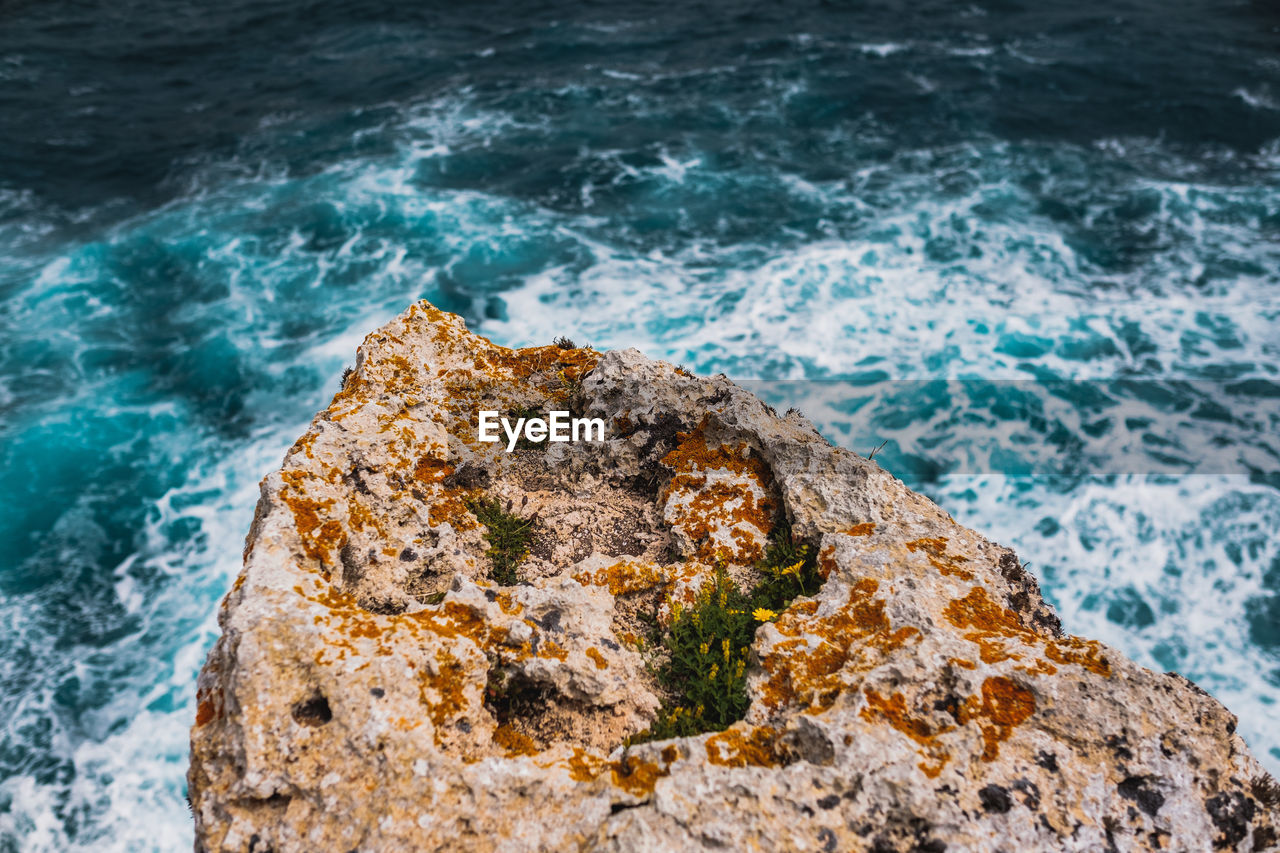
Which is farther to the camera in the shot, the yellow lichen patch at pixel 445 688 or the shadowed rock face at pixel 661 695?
the yellow lichen patch at pixel 445 688

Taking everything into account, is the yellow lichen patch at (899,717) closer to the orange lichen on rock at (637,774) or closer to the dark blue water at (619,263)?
the orange lichen on rock at (637,774)

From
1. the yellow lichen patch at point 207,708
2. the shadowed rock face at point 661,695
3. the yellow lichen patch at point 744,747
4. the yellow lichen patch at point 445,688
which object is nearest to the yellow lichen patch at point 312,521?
the shadowed rock face at point 661,695

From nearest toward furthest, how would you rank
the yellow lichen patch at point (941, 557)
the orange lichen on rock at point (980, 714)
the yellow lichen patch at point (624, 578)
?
the orange lichen on rock at point (980, 714) < the yellow lichen patch at point (941, 557) < the yellow lichen patch at point (624, 578)

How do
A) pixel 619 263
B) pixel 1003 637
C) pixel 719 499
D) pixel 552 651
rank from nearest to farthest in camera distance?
pixel 1003 637 < pixel 552 651 < pixel 719 499 < pixel 619 263

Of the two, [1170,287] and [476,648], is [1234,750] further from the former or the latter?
[1170,287]

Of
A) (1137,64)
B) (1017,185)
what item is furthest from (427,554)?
(1137,64)

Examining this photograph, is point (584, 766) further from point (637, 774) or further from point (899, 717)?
point (899, 717)

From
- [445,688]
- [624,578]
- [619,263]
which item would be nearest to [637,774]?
[445,688]
